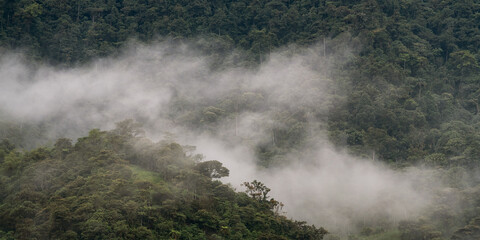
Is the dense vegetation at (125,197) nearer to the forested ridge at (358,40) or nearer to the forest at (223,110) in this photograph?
the forest at (223,110)

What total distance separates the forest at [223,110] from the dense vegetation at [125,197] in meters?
0.09

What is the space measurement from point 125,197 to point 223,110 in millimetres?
18656

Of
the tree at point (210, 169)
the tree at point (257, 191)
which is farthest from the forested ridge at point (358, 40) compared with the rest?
the tree at point (210, 169)

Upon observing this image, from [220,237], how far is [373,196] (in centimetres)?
1367

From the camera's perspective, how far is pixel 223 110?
149ft

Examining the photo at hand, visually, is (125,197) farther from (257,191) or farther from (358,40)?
(358,40)

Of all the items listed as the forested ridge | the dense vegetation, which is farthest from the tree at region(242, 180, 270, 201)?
the forested ridge

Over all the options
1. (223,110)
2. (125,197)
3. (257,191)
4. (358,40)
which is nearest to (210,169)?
(257,191)

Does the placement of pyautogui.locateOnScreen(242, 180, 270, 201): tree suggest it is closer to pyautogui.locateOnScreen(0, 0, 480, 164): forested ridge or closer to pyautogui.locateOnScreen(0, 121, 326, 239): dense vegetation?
pyautogui.locateOnScreen(0, 121, 326, 239): dense vegetation

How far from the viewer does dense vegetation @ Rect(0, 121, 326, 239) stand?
26.1 m

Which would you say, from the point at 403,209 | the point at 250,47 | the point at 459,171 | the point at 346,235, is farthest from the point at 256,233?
the point at 250,47

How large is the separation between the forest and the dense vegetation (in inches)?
3.6

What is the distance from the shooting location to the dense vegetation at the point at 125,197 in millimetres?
26094

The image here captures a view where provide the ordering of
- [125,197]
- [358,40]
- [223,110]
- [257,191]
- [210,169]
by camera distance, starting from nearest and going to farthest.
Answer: [125,197]
[210,169]
[257,191]
[223,110]
[358,40]
